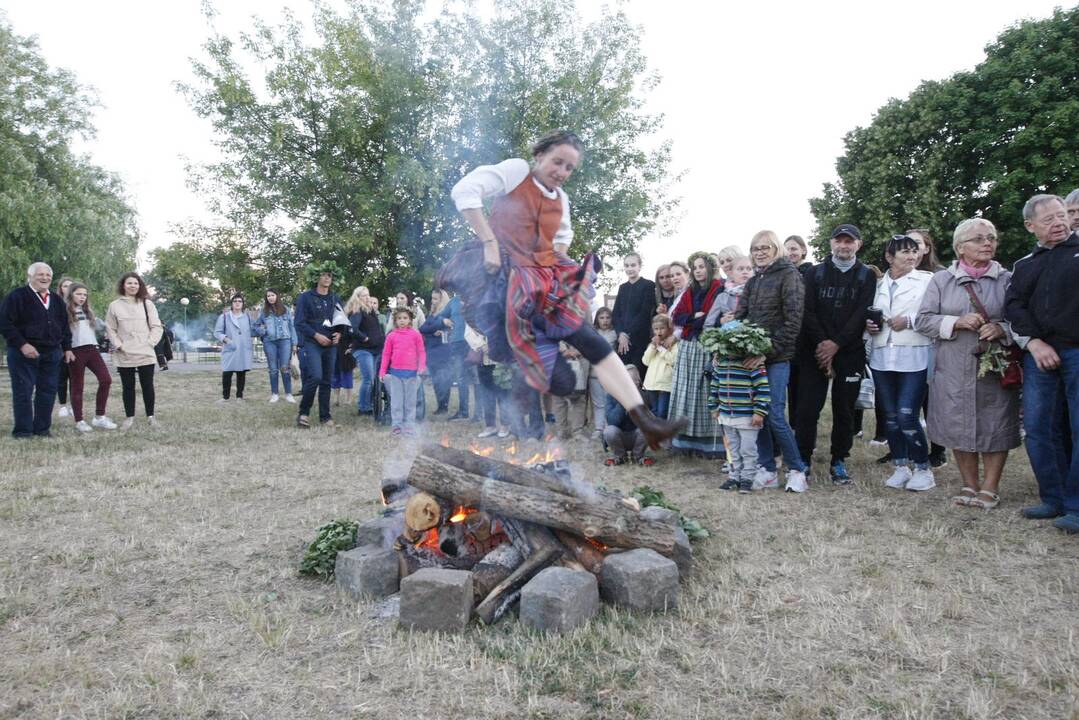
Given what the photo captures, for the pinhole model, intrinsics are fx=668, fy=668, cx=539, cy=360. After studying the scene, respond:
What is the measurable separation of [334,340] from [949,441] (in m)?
7.21

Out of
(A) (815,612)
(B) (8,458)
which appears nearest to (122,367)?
(B) (8,458)

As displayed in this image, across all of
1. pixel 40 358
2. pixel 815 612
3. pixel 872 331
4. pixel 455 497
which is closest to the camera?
pixel 815 612

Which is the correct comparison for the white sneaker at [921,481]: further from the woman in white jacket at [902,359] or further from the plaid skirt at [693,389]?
the plaid skirt at [693,389]

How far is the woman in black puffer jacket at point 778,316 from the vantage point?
5.57 metres

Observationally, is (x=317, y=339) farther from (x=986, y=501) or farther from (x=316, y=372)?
(x=986, y=501)

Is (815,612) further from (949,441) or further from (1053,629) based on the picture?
(949,441)

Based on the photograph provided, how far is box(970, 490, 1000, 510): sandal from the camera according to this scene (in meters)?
4.96

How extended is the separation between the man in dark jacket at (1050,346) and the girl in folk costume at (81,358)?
387 inches

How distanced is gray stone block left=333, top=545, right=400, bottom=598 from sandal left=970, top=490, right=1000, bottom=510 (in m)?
4.26

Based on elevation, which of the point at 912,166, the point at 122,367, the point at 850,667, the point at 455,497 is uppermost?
the point at 912,166

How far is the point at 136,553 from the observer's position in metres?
4.09

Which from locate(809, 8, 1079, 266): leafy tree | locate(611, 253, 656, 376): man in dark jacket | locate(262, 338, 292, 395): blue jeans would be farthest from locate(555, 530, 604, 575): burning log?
locate(809, 8, 1079, 266): leafy tree

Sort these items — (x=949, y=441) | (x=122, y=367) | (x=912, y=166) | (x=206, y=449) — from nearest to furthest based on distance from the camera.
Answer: (x=949, y=441) < (x=206, y=449) < (x=122, y=367) < (x=912, y=166)

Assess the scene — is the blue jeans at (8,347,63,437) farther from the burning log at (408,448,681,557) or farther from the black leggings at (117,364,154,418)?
the burning log at (408,448,681,557)
